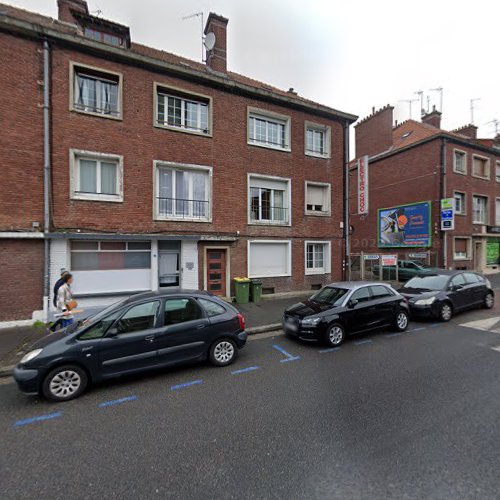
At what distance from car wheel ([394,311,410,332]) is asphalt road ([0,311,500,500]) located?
1756 millimetres

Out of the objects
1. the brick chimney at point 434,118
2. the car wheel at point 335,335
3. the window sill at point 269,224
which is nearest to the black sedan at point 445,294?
the car wheel at point 335,335

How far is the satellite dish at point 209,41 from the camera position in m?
11.1

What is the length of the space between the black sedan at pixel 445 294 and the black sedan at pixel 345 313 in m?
1.12

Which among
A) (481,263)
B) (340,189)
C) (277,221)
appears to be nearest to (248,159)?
(277,221)

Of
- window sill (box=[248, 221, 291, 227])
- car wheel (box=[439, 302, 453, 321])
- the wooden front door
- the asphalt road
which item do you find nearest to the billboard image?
car wheel (box=[439, 302, 453, 321])

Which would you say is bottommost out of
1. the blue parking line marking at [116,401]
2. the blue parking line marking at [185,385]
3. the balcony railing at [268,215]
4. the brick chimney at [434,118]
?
the blue parking line marking at [116,401]

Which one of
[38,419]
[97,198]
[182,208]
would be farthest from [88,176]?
[38,419]

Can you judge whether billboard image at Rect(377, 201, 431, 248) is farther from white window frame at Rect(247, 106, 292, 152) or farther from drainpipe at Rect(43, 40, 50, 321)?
drainpipe at Rect(43, 40, 50, 321)

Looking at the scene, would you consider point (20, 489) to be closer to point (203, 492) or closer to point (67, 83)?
point (203, 492)

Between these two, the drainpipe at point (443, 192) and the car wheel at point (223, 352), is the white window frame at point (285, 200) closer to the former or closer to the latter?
the car wheel at point (223, 352)

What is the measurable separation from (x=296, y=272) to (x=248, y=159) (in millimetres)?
5291

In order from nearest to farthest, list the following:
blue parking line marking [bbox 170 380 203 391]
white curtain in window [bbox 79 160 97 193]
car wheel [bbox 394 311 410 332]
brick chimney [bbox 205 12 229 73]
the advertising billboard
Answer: blue parking line marking [bbox 170 380 203 391]
car wheel [bbox 394 311 410 332]
white curtain in window [bbox 79 160 97 193]
brick chimney [bbox 205 12 229 73]
the advertising billboard

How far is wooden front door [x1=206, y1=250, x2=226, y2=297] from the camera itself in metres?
9.91

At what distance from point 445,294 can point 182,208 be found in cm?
897
